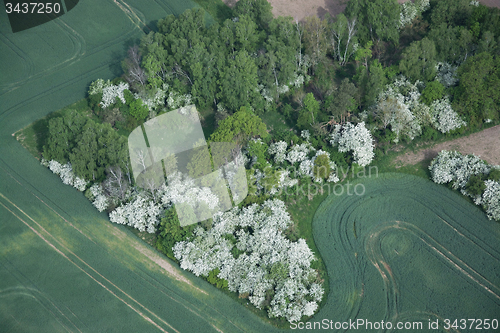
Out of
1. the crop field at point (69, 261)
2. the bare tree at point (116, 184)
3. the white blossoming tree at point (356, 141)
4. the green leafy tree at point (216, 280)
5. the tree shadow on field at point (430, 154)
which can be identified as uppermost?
the tree shadow on field at point (430, 154)

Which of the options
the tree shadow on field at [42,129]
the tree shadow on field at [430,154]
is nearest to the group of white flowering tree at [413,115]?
the tree shadow on field at [430,154]

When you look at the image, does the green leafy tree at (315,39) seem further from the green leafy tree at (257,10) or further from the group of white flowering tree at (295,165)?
the group of white flowering tree at (295,165)

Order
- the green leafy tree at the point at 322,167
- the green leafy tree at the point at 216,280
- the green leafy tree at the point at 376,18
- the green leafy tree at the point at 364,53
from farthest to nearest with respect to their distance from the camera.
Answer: the green leafy tree at the point at 376,18 < the green leafy tree at the point at 364,53 < the green leafy tree at the point at 322,167 < the green leafy tree at the point at 216,280

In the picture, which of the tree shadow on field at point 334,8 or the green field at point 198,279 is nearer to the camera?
the green field at point 198,279

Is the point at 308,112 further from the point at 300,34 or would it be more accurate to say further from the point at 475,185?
the point at 475,185

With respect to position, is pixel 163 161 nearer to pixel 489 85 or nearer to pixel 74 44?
pixel 74 44

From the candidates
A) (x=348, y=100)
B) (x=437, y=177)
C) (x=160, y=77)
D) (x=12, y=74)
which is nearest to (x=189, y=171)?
(x=160, y=77)
